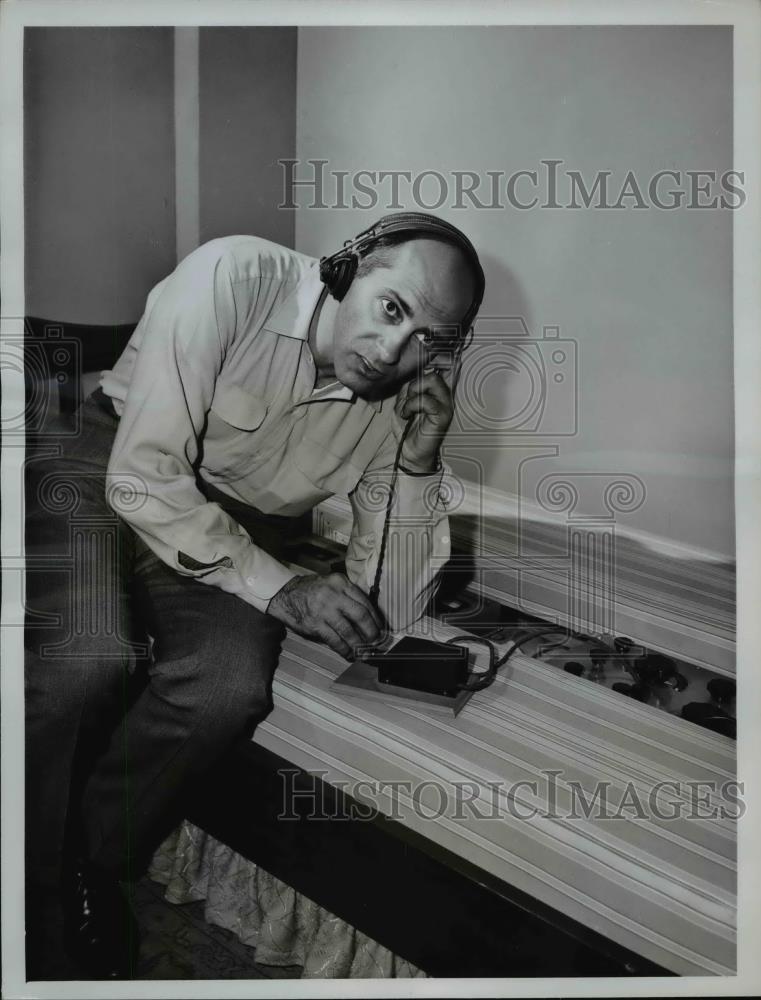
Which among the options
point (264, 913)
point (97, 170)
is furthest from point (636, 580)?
point (97, 170)

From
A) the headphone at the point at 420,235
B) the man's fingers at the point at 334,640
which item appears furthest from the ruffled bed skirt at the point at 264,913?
the headphone at the point at 420,235

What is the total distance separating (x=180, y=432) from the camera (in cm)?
108

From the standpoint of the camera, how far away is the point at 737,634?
1094 millimetres

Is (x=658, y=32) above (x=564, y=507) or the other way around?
above

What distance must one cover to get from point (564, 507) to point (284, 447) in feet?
1.25

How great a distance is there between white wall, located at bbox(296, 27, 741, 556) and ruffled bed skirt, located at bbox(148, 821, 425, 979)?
2.09 ft

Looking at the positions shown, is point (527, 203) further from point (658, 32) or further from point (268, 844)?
point (268, 844)

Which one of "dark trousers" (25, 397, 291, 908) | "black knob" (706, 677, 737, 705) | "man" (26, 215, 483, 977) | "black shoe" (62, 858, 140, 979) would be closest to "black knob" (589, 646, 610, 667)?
"black knob" (706, 677, 737, 705)

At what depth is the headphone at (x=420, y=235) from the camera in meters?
1.05

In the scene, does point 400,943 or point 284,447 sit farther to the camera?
point 284,447

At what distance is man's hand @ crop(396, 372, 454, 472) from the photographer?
1081 mm

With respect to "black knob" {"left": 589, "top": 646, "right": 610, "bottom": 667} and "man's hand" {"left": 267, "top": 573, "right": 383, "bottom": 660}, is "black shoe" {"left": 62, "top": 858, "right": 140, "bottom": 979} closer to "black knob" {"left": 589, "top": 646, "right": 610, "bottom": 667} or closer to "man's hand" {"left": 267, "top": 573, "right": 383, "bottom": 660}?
"man's hand" {"left": 267, "top": 573, "right": 383, "bottom": 660}

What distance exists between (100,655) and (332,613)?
31 centimetres

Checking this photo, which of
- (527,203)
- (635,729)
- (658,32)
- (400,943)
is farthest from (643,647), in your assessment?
(658,32)
